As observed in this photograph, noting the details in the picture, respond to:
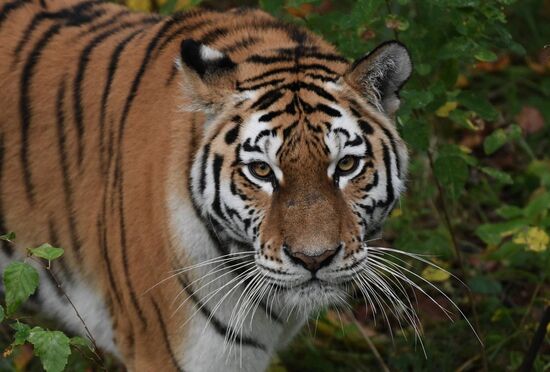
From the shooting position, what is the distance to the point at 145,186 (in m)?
3.10

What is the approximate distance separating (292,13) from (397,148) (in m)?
1.16

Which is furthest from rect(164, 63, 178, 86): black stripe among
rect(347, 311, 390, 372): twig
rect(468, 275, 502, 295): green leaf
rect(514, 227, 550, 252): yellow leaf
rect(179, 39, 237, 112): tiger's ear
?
rect(468, 275, 502, 295): green leaf

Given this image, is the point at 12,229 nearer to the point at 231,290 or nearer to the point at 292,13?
the point at 231,290

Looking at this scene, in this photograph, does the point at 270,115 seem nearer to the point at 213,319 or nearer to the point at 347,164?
the point at 347,164

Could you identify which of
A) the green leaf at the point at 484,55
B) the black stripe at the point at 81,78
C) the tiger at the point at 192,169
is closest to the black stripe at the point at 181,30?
the tiger at the point at 192,169

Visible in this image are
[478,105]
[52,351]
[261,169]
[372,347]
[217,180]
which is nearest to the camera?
[52,351]

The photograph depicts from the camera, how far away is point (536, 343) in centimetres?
362

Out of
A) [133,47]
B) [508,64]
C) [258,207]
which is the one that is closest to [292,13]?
[133,47]

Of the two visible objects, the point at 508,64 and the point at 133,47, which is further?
the point at 508,64

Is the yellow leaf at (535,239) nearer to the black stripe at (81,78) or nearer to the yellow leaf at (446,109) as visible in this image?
the yellow leaf at (446,109)

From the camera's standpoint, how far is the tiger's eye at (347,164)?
2.79 meters

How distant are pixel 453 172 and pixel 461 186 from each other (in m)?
0.06

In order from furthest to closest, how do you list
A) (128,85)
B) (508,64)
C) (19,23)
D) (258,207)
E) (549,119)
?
(508,64)
(549,119)
(19,23)
(128,85)
(258,207)

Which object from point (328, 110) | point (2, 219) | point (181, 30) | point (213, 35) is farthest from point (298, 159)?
point (2, 219)
